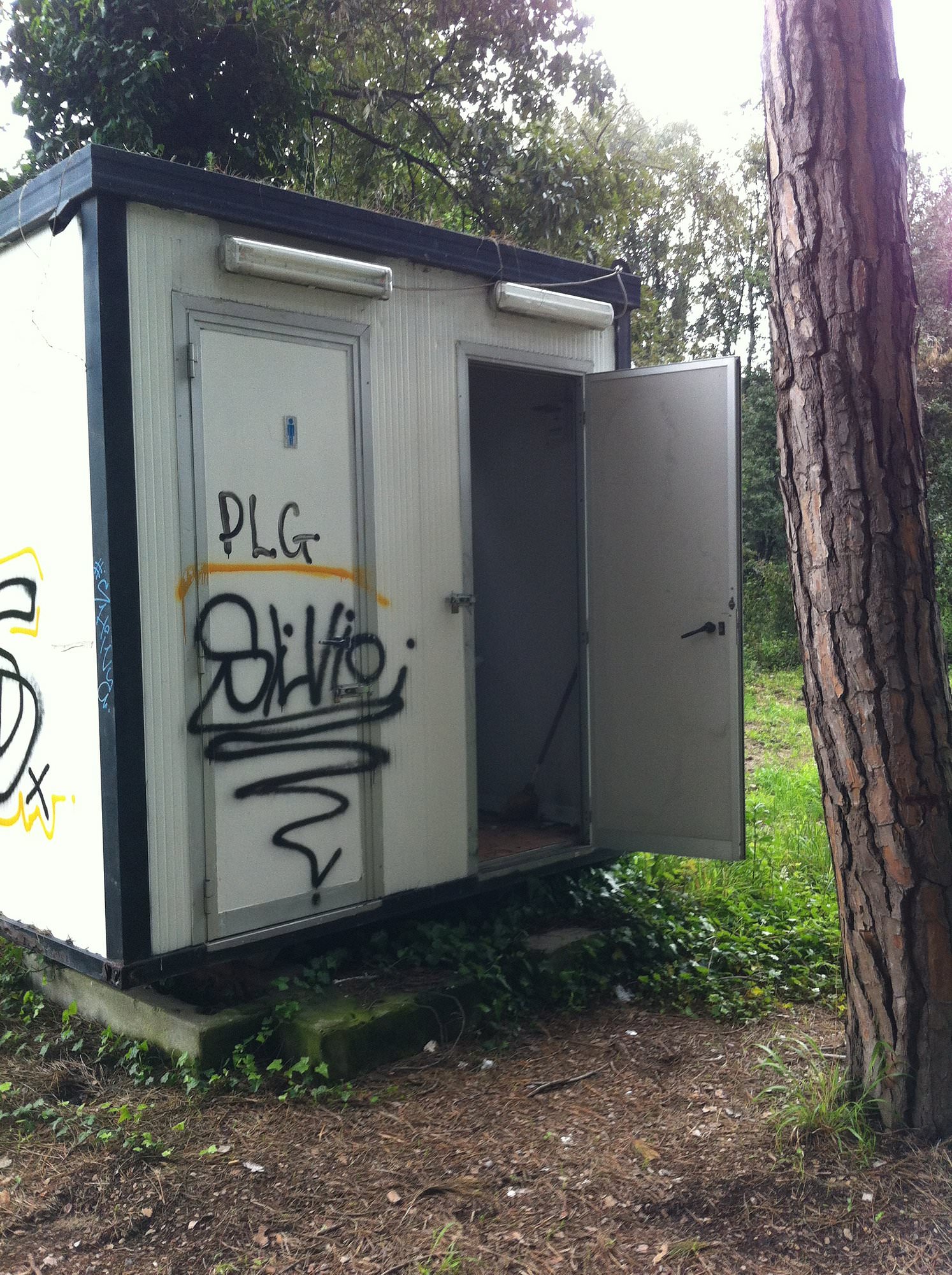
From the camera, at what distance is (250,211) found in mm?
4336

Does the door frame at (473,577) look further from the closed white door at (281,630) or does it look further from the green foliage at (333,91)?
the green foliage at (333,91)

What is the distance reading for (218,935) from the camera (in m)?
4.20

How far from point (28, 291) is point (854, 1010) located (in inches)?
152

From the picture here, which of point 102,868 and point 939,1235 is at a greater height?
point 102,868

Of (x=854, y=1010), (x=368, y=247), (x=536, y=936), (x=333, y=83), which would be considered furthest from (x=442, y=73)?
(x=854, y=1010)

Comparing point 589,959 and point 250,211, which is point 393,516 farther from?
point 589,959

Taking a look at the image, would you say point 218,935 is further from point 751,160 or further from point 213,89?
point 751,160

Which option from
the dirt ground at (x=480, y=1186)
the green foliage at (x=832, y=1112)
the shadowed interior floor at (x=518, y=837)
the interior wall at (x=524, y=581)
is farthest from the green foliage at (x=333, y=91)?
the green foliage at (x=832, y=1112)

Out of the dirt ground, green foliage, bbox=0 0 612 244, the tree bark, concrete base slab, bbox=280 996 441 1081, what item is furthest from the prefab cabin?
green foliage, bbox=0 0 612 244

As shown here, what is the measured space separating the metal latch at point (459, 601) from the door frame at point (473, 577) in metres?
0.02

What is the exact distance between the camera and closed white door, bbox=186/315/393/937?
421 cm

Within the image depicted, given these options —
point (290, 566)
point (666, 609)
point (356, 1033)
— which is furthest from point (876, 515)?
point (356, 1033)

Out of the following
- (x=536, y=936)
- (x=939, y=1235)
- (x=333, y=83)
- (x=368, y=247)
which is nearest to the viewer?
(x=939, y=1235)

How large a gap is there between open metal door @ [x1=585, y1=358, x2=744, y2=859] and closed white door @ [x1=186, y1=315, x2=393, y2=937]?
1.31 metres
